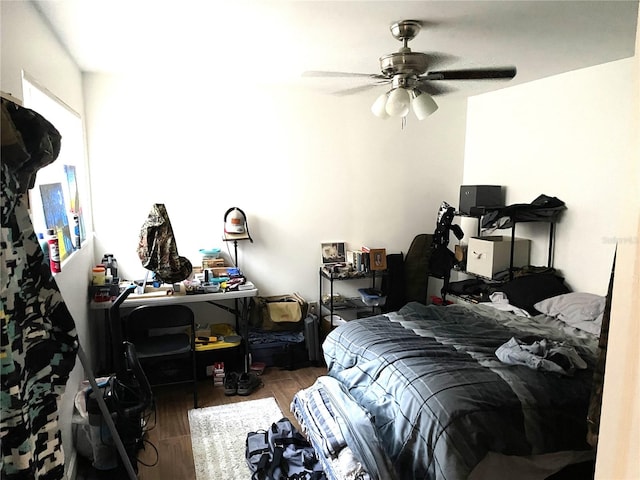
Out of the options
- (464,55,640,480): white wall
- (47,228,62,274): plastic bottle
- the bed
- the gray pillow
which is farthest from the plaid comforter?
(47,228,62,274): plastic bottle

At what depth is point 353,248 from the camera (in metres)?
4.30

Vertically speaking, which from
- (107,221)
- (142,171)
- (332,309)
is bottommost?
(332,309)

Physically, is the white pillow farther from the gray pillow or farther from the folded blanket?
the folded blanket

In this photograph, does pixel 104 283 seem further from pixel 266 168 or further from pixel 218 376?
pixel 266 168

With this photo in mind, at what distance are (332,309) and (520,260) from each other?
166 centimetres

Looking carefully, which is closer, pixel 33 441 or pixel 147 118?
pixel 33 441

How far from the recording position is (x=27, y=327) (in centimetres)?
122

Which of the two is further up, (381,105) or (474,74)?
(474,74)

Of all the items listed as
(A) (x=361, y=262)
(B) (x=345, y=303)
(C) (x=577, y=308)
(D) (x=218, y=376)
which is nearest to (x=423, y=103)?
(C) (x=577, y=308)

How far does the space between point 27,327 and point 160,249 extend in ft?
6.78

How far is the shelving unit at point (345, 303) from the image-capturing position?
3.98 meters

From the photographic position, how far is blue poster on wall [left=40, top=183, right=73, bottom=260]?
2.20 metres

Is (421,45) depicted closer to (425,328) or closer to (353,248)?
(425,328)

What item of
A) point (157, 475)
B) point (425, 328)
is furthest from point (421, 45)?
point (157, 475)
